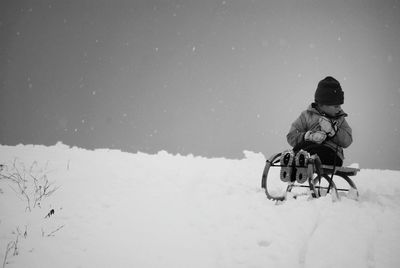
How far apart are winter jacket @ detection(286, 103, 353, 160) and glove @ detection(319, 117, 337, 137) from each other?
0.10 m

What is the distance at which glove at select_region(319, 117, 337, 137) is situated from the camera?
16.2 ft

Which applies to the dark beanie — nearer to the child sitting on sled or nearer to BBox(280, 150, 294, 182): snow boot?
the child sitting on sled

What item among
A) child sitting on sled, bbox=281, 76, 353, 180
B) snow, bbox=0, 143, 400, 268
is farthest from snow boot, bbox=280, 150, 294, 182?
snow, bbox=0, 143, 400, 268

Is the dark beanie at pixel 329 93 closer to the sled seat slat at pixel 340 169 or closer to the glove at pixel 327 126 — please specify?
the glove at pixel 327 126

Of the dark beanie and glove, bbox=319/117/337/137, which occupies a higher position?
the dark beanie

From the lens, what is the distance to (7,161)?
7.64m

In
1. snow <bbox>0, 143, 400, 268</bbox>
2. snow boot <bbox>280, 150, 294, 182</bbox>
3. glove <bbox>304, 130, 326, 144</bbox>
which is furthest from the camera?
glove <bbox>304, 130, 326, 144</bbox>

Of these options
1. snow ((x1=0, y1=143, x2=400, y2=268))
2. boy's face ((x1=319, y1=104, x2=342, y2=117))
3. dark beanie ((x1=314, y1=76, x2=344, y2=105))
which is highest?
dark beanie ((x1=314, y1=76, x2=344, y2=105))

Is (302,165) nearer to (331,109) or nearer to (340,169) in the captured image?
(340,169)

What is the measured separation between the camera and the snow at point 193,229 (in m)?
3.11

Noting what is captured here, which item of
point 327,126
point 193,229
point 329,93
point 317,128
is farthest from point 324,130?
point 193,229

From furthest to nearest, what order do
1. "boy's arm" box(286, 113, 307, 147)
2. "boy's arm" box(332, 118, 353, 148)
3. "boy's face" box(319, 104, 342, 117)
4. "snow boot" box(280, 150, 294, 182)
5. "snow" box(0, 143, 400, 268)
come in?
"boy's arm" box(286, 113, 307, 147), "boy's face" box(319, 104, 342, 117), "boy's arm" box(332, 118, 353, 148), "snow boot" box(280, 150, 294, 182), "snow" box(0, 143, 400, 268)

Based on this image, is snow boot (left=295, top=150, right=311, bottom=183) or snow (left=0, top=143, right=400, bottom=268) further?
snow boot (left=295, top=150, right=311, bottom=183)

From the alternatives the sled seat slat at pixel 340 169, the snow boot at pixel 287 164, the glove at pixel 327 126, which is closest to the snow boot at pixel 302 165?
the snow boot at pixel 287 164
